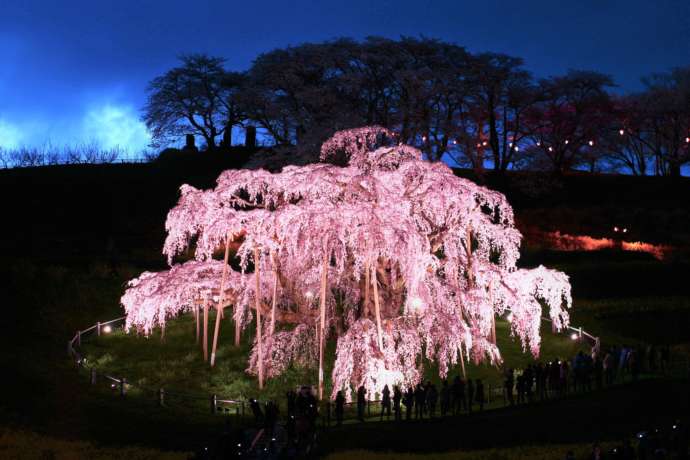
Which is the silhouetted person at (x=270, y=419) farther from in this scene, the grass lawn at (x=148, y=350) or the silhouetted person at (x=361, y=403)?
the silhouetted person at (x=361, y=403)

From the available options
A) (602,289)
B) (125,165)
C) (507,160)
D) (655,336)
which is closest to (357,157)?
(655,336)

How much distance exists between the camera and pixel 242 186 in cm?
2530

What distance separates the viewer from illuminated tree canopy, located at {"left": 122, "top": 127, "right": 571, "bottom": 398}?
2186cm

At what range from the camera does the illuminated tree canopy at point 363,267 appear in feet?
71.7

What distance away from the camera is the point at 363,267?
24.8 m

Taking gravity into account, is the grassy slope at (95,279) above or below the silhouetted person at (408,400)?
above

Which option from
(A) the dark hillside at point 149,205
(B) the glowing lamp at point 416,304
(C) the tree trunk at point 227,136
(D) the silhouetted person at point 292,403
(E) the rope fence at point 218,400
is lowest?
(E) the rope fence at point 218,400

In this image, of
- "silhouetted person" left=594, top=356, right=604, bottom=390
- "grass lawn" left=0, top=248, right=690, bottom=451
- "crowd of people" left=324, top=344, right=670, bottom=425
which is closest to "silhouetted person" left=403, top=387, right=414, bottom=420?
"crowd of people" left=324, top=344, right=670, bottom=425

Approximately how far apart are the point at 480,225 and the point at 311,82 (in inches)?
1252

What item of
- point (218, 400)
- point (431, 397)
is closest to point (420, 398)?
point (431, 397)

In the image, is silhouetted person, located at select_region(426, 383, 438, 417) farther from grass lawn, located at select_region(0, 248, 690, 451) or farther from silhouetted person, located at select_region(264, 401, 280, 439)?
silhouetted person, located at select_region(264, 401, 280, 439)

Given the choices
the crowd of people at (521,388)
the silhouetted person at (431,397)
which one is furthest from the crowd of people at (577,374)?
the silhouetted person at (431,397)

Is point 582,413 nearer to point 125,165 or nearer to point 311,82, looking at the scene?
point 311,82

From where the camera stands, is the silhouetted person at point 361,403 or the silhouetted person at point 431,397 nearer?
the silhouetted person at point 361,403
